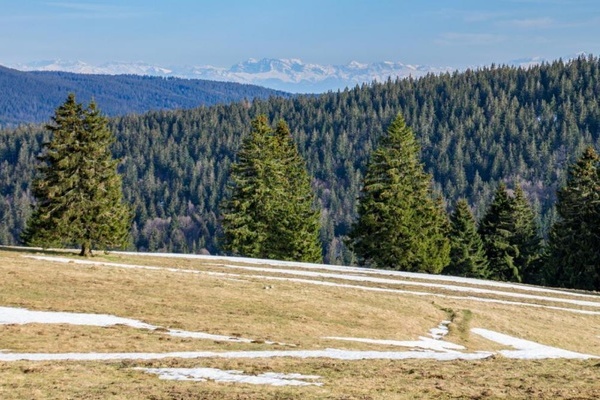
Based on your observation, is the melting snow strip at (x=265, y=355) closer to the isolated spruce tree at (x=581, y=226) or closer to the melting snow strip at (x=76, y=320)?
the melting snow strip at (x=76, y=320)

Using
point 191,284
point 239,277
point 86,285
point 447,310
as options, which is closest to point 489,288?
point 447,310

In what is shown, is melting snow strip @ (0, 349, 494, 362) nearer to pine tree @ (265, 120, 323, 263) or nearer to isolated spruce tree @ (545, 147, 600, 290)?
pine tree @ (265, 120, 323, 263)

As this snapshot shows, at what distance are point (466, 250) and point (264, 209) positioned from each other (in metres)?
23.8

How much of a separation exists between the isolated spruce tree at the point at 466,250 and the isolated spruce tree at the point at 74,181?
41.4 meters

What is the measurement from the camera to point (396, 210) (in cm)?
5772

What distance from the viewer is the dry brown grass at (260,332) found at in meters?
15.1

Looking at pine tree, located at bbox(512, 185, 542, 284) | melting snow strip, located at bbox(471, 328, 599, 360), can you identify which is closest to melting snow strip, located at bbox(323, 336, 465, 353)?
melting snow strip, located at bbox(471, 328, 599, 360)

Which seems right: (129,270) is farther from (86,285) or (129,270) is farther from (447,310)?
(447,310)

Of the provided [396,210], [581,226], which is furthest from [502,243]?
[396,210]

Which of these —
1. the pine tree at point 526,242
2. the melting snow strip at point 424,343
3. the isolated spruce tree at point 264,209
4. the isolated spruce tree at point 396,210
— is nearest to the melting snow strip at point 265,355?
the melting snow strip at point 424,343

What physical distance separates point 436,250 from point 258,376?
4699 centimetres

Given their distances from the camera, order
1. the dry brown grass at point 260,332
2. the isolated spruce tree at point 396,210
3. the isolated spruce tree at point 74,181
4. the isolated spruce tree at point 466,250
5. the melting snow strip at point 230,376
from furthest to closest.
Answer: the isolated spruce tree at point 466,250
the isolated spruce tree at point 396,210
the isolated spruce tree at point 74,181
the melting snow strip at point 230,376
the dry brown grass at point 260,332

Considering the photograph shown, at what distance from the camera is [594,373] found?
720 inches

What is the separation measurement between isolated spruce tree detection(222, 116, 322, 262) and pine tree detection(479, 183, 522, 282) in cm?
2205
